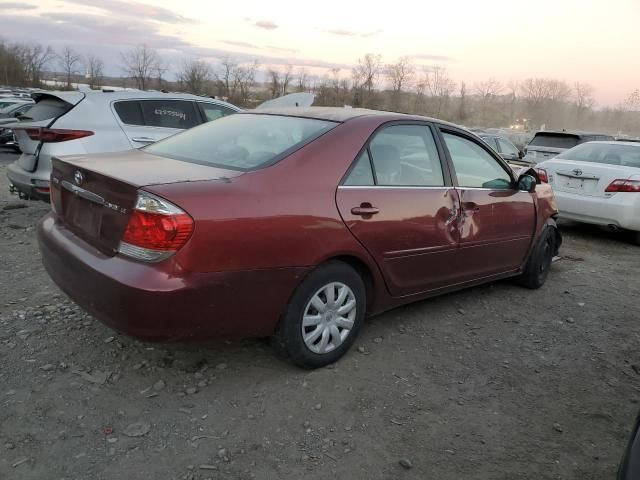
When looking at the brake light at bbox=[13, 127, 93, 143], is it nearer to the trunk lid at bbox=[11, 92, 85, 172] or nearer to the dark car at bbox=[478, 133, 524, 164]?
the trunk lid at bbox=[11, 92, 85, 172]

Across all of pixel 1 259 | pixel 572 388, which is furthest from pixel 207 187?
pixel 1 259

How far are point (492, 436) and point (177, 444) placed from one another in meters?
1.57

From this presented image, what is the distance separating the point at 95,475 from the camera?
2330 millimetres

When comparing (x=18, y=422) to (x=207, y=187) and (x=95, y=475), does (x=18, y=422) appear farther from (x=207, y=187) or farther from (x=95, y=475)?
(x=207, y=187)

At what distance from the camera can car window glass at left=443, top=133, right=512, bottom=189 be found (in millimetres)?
4137

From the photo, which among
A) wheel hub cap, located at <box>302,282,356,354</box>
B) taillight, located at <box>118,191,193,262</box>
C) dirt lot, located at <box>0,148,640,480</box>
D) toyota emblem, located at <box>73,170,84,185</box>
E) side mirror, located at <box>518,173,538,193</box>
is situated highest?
side mirror, located at <box>518,173,538,193</box>

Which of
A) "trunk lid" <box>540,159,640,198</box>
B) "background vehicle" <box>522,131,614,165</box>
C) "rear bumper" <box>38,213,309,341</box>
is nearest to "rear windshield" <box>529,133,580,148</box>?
"background vehicle" <box>522,131,614,165</box>

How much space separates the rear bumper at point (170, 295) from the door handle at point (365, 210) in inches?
19.4

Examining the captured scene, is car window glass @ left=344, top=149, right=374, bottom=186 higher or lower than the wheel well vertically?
higher

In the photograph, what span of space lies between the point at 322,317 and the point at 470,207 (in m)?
1.60

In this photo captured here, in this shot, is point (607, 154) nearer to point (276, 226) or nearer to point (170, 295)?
point (276, 226)

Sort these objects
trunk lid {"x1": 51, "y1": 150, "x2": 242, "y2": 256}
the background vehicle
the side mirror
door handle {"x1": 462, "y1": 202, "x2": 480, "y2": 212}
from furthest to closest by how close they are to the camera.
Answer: the background vehicle → the side mirror → door handle {"x1": 462, "y1": 202, "x2": 480, "y2": 212} → trunk lid {"x1": 51, "y1": 150, "x2": 242, "y2": 256}

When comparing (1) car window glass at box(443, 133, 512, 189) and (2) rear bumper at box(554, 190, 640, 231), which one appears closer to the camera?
(1) car window glass at box(443, 133, 512, 189)

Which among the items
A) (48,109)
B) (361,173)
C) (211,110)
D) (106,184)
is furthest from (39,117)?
(361,173)
